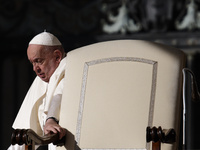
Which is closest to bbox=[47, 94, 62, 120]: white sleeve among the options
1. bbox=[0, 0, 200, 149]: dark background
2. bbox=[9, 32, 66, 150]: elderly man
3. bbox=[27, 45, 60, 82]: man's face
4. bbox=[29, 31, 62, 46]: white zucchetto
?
bbox=[9, 32, 66, 150]: elderly man

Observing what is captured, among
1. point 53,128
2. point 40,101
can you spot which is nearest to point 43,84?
point 40,101

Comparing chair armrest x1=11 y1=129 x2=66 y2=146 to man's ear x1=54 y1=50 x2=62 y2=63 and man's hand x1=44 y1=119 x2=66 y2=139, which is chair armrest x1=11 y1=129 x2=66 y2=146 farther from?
man's ear x1=54 y1=50 x2=62 y2=63

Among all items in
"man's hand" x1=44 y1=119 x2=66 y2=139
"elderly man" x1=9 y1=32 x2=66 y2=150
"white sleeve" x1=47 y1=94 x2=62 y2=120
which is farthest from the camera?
"elderly man" x1=9 y1=32 x2=66 y2=150

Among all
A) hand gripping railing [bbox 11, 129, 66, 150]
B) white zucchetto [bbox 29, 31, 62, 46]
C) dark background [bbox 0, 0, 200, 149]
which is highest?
dark background [bbox 0, 0, 200, 149]

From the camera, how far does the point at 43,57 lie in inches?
141

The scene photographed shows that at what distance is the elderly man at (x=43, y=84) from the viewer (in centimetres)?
349

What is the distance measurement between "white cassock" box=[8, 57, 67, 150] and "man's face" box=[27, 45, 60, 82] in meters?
0.07

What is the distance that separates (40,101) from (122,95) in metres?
0.56

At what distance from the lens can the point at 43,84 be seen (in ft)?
12.2

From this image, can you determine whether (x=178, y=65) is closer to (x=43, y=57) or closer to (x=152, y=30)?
(x=43, y=57)

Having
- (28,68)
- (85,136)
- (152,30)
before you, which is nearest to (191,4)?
(152,30)

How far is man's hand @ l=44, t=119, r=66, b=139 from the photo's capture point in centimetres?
320

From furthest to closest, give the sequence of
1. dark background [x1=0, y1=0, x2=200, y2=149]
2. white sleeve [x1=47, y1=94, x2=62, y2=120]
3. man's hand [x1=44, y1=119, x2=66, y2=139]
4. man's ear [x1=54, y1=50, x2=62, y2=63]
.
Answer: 1. dark background [x1=0, y1=0, x2=200, y2=149]
2. man's ear [x1=54, y1=50, x2=62, y2=63]
3. white sleeve [x1=47, y1=94, x2=62, y2=120]
4. man's hand [x1=44, y1=119, x2=66, y2=139]

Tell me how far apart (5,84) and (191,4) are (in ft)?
6.73
